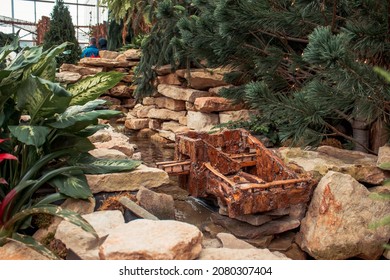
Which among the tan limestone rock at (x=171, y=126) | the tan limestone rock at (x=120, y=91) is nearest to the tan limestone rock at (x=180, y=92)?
the tan limestone rock at (x=171, y=126)

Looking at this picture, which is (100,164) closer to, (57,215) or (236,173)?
(57,215)

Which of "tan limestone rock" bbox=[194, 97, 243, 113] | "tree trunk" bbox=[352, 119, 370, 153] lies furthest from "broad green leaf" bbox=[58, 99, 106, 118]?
"tan limestone rock" bbox=[194, 97, 243, 113]

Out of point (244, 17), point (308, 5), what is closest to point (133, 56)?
point (244, 17)

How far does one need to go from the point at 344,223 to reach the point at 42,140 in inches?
77.2

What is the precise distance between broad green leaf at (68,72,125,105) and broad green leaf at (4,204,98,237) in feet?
2.07

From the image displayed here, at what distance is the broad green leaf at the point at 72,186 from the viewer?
6.93 ft

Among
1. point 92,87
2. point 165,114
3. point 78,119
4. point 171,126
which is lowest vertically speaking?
point 171,126

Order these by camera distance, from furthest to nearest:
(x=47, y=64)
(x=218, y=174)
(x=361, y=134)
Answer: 1. (x=361, y=134)
2. (x=218, y=174)
3. (x=47, y=64)

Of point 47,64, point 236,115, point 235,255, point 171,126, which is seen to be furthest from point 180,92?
point 235,255

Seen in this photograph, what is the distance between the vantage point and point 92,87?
91.2 inches

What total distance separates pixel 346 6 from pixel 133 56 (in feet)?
21.8

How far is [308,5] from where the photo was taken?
3.04 metres

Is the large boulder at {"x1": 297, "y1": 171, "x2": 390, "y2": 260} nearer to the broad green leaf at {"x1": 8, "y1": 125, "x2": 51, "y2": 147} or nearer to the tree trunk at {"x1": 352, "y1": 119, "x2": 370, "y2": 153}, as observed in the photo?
the tree trunk at {"x1": 352, "y1": 119, "x2": 370, "y2": 153}

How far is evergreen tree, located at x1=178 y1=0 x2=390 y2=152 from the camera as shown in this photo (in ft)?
8.70
